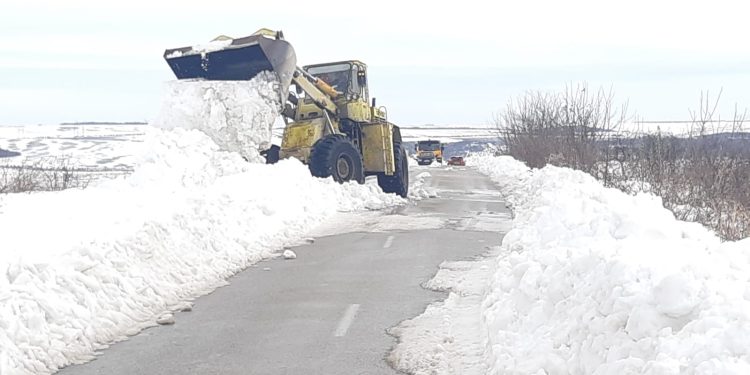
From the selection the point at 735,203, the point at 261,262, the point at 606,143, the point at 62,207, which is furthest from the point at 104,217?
the point at 606,143

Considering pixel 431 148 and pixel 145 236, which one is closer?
pixel 145 236

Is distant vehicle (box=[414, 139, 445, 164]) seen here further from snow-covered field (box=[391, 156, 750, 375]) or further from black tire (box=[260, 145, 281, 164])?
snow-covered field (box=[391, 156, 750, 375])

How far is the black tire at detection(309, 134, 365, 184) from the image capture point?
71.9ft

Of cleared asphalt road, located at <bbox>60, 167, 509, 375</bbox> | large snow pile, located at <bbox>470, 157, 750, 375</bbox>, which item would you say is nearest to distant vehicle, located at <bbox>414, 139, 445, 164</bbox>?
cleared asphalt road, located at <bbox>60, 167, 509, 375</bbox>

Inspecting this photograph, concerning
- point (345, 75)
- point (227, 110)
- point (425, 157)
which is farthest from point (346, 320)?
point (425, 157)

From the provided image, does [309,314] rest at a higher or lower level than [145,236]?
lower

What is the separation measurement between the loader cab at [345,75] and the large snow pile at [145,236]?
392 cm

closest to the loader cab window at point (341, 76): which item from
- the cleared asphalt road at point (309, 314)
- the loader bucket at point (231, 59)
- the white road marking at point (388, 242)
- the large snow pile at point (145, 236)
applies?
the large snow pile at point (145, 236)

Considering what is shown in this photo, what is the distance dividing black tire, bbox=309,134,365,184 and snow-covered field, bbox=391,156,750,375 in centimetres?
1128

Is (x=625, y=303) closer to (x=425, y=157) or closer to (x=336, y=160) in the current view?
(x=336, y=160)

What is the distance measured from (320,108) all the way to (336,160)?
1.66 metres

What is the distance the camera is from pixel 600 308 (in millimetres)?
5820

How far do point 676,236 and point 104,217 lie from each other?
775 cm

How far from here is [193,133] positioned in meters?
18.5
